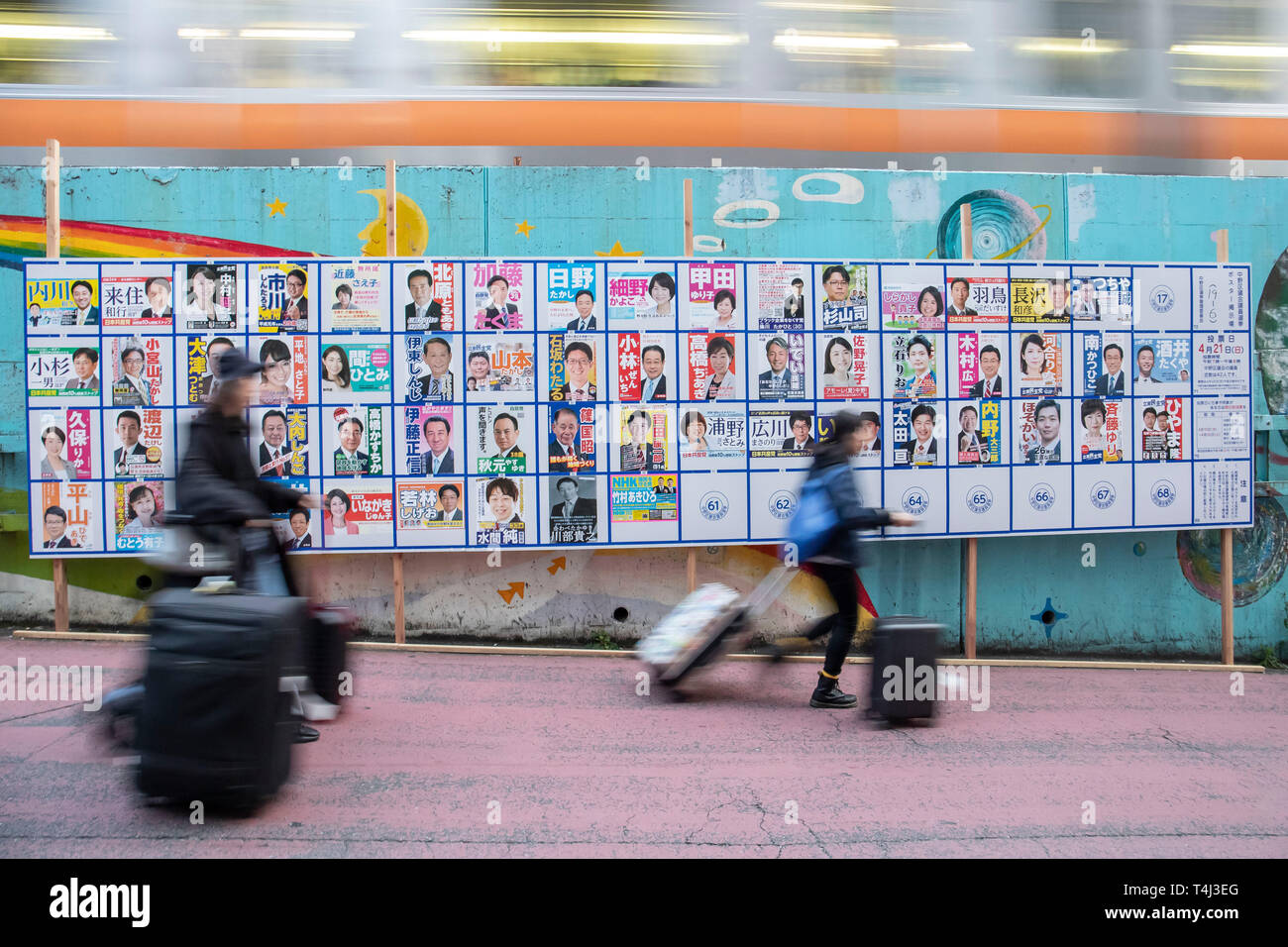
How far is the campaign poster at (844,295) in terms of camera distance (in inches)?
257

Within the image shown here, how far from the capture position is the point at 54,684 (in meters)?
5.58

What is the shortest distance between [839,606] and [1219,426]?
3.98m

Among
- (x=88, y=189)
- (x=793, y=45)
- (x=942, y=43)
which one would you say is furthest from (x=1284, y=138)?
(x=88, y=189)

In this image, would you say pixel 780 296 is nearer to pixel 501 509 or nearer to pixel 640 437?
pixel 640 437

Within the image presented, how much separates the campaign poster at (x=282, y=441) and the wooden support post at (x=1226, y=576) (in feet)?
23.4

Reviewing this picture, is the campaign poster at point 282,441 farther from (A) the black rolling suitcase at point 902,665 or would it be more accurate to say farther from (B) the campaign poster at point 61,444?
(A) the black rolling suitcase at point 902,665

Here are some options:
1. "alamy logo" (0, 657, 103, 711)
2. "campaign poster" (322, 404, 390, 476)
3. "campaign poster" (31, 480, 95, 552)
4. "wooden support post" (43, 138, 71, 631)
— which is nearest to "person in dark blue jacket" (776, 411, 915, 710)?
"campaign poster" (322, 404, 390, 476)

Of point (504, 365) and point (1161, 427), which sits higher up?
point (504, 365)

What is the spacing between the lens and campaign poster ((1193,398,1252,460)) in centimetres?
691

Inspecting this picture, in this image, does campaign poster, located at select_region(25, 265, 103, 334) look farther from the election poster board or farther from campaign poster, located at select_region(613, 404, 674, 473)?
campaign poster, located at select_region(613, 404, 674, 473)

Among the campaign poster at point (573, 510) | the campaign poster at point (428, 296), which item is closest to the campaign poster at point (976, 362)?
the campaign poster at point (573, 510)

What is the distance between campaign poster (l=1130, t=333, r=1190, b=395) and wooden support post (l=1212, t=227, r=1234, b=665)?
79 centimetres

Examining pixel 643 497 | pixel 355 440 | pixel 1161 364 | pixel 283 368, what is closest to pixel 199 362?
pixel 283 368

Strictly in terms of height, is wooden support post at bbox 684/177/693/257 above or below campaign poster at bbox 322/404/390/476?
above
